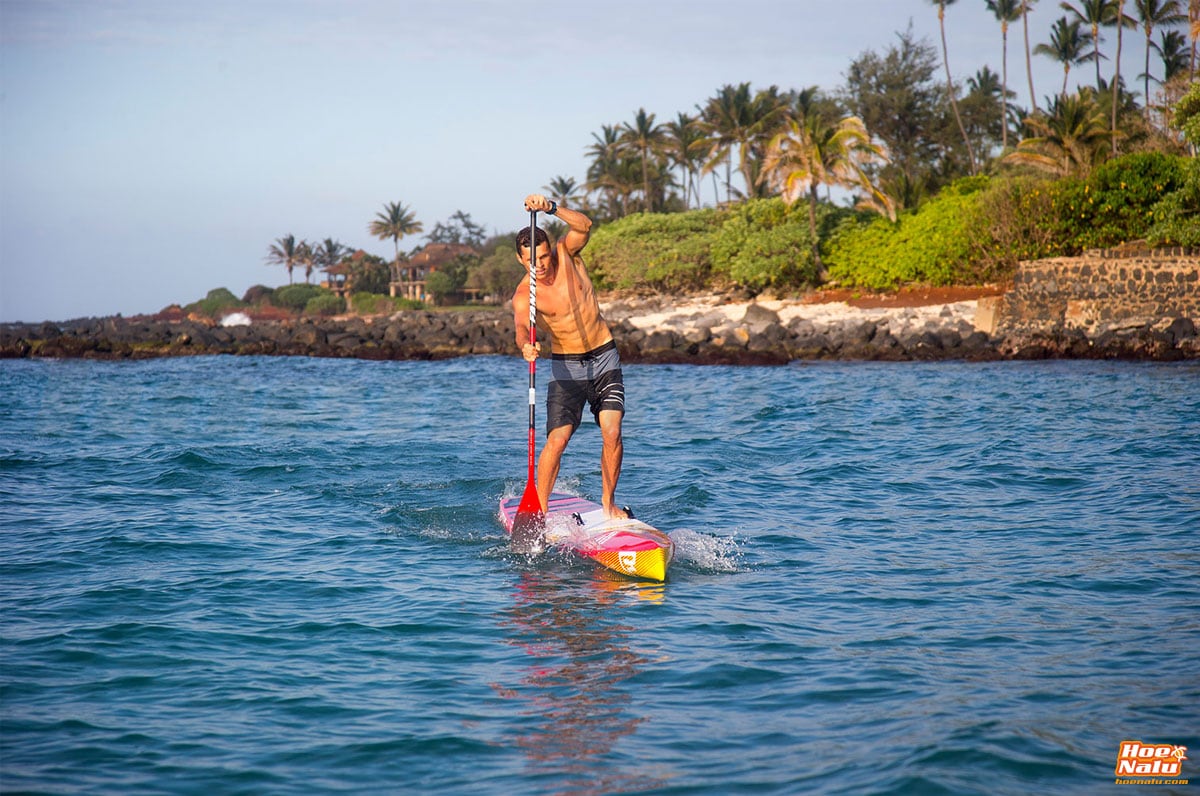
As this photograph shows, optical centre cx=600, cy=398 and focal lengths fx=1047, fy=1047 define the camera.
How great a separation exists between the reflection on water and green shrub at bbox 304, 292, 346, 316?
72.9 metres

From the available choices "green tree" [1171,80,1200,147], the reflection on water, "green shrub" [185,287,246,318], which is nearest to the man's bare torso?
the reflection on water

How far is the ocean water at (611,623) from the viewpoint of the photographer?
4941 mm

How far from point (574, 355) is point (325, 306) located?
73.8m

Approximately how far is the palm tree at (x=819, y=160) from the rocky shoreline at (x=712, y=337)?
5.02 meters

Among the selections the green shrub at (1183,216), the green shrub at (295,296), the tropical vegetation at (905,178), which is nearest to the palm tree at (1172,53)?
the tropical vegetation at (905,178)

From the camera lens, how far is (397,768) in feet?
16.0

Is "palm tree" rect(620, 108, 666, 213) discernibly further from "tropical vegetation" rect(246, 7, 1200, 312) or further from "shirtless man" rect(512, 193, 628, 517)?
"shirtless man" rect(512, 193, 628, 517)

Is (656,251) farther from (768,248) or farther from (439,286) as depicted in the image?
(439,286)

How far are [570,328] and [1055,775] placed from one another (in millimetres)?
5187

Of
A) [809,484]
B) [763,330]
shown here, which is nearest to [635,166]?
[763,330]

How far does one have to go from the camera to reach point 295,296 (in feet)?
277

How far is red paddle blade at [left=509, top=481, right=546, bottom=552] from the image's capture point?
9.00 meters

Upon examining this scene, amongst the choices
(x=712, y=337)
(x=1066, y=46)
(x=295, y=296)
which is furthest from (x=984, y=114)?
(x=295, y=296)

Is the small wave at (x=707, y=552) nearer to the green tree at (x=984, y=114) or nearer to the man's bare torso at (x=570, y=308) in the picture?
the man's bare torso at (x=570, y=308)
